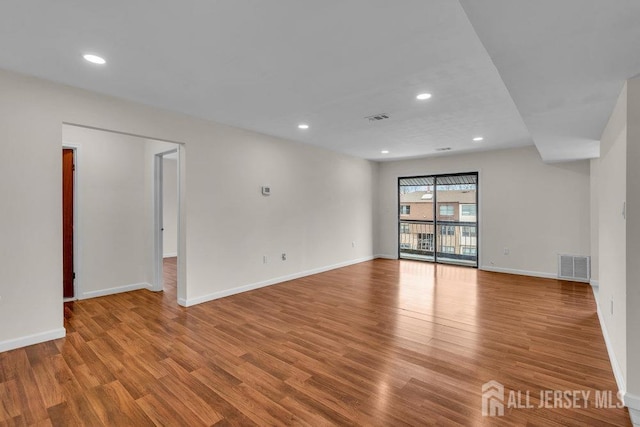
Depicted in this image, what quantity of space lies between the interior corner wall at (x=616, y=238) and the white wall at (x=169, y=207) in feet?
26.7

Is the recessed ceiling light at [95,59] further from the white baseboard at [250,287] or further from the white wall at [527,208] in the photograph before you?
the white wall at [527,208]

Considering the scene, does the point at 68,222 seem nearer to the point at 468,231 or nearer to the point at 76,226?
the point at 76,226

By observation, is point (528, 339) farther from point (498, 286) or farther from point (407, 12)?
point (407, 12)

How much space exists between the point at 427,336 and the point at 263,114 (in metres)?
3.21

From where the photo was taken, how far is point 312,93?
3.16 m

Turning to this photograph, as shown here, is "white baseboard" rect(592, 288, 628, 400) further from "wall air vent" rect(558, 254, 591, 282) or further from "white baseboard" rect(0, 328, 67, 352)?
"white baseboard" rect(0, 328, 67, 352)

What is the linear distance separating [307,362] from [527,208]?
5412mm

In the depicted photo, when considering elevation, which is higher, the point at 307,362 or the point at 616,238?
the point at 616,238

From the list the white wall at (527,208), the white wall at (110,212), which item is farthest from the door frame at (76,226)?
the white wall at (527,208)

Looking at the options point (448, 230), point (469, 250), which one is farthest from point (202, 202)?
point (469, 250)

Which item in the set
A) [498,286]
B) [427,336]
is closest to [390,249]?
[498,286]

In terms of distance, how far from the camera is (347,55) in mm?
2363

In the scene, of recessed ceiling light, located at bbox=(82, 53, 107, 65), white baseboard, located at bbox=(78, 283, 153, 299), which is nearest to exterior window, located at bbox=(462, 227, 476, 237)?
white baseboard, located at bbox=(78, 283, 153, 299)

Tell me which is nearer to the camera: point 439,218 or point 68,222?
point 68,222
